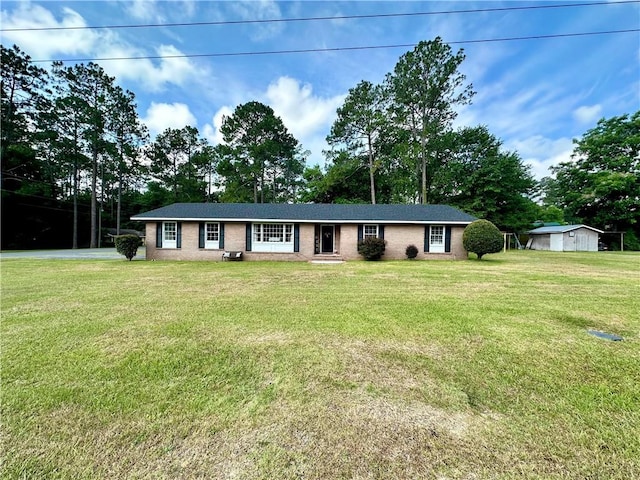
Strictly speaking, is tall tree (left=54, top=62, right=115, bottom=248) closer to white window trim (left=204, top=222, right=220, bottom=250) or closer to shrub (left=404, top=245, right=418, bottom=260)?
white window trim (left=204, top=222, right=220, bottom=250)

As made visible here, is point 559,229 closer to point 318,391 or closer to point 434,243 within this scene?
point 434,243

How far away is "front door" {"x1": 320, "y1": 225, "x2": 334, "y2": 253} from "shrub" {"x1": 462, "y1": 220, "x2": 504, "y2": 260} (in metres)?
7.42

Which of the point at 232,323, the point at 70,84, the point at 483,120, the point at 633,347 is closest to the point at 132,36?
the point at 232,323

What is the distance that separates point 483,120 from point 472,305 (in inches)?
1056

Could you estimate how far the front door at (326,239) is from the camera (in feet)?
54.0

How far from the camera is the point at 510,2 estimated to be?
332 inches

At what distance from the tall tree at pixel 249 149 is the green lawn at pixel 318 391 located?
2410 centimetres

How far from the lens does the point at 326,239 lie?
16484 mm

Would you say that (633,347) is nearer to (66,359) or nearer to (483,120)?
(66,359)

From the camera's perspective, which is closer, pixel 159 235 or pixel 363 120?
pixel 159 235

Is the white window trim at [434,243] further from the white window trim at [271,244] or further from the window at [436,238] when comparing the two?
the white window trim at [271,244]

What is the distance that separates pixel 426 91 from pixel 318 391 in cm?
2578

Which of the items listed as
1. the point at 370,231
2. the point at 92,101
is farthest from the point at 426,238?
the point at 92,101

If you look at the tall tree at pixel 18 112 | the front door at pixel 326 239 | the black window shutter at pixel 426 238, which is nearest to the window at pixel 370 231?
the front door at pixel 326 239
